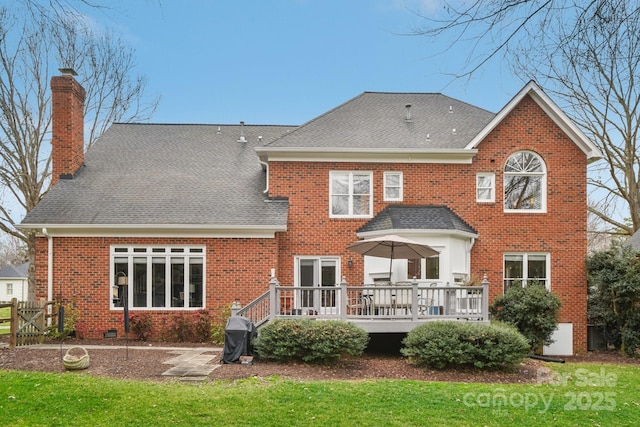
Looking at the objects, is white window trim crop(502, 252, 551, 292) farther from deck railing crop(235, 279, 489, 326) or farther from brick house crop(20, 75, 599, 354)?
deck railing crop(235, 279, 489, 326)

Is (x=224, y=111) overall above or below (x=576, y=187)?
above

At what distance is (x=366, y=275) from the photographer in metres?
16.8

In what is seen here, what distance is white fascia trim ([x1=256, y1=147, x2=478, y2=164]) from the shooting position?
55.2ft

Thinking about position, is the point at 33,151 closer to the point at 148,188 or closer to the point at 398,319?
the point at 148,188

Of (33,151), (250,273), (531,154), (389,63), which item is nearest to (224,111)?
(33,151)

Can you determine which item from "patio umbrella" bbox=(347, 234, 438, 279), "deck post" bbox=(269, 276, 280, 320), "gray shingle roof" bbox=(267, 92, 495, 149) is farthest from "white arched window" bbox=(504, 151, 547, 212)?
"deck post" bbox=(269, 276, 280, 320)

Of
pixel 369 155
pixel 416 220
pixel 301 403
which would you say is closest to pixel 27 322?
pixel 301 403

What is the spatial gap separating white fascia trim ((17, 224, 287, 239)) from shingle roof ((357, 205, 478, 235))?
9.61 ft

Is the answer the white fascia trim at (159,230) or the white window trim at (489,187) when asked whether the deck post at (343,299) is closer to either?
the white fascia trim at (159,230)

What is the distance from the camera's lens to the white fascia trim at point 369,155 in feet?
55.2

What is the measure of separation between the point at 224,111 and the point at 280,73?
15090 mm

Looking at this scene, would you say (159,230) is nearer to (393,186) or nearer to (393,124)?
(393,186)

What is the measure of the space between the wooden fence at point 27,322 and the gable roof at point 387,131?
7.62 m

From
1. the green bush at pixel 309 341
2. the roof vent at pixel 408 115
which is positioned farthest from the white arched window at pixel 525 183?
the green bush at pixel 309 341
